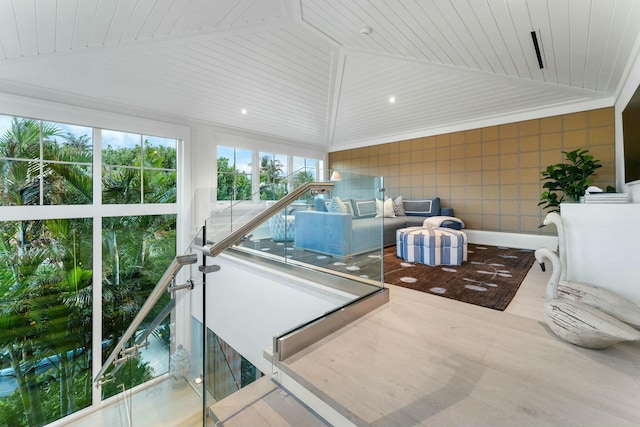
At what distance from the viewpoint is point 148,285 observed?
4176 mm

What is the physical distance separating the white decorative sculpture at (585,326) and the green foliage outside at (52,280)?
14.0ft

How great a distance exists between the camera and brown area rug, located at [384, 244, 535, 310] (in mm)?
2139

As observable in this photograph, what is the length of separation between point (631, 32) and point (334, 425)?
3.64m

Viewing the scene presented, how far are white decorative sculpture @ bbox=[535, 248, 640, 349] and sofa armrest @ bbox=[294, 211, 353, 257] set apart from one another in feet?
4.68

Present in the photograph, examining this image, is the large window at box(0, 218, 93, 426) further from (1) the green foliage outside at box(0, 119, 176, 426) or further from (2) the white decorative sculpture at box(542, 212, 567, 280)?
(2) the white decorative sculpture at box(542, 212, 567, 280)

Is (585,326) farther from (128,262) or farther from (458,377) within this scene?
(128,262)

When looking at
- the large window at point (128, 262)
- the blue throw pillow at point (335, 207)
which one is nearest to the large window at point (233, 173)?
the large window at point (128, 262)

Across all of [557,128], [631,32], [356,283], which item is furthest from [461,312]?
[557,128]

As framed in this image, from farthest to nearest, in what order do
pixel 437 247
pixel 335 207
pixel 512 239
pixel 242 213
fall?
pixel 512 239 → pixel 437 247 → pixel 335 207 → pixel 242 213

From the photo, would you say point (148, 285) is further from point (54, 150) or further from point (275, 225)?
point (275, 225)

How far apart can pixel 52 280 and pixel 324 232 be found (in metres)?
3.74

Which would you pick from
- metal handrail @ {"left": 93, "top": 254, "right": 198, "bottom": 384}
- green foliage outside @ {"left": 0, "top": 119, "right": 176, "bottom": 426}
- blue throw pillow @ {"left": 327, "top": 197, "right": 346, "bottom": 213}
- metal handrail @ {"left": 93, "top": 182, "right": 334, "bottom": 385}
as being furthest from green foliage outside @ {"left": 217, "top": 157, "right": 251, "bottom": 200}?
metal handrail @ {"left": 93, "top": 182, "right": 334, "bottom": 385}

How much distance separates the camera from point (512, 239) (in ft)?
13.9

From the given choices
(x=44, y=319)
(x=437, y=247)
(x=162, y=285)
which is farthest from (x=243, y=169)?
(x=162, y=285)
